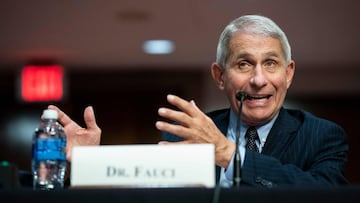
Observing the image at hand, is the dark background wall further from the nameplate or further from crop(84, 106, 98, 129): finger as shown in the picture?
the nameplate

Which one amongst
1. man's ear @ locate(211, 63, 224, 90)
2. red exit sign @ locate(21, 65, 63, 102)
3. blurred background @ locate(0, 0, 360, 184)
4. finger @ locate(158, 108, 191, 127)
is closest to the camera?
finger @ locate(158, 108, 191, 127)

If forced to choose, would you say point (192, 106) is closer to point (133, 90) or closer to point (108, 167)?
point (108, 167)

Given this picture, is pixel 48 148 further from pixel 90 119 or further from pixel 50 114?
pixel 90 119

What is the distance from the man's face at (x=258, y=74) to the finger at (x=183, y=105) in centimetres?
45

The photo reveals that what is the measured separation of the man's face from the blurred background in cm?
277

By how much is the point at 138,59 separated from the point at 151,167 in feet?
16.4

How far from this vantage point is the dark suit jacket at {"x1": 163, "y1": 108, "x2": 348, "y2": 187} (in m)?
1.87

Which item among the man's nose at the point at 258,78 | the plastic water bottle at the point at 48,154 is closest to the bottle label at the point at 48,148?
the plastic water bottle at the point at 48,154

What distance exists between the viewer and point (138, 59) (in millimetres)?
6512

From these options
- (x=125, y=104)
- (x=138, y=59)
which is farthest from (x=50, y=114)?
(x=125, y=104)

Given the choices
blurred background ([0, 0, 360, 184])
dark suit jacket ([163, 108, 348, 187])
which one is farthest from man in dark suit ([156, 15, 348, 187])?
blurred background ([0, 0, 360, 184])

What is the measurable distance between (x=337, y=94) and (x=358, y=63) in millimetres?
423

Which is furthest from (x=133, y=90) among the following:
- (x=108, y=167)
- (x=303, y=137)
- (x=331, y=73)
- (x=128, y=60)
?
(x=108, y=167)

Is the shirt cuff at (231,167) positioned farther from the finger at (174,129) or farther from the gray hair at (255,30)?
the gray hair at (255,30)
